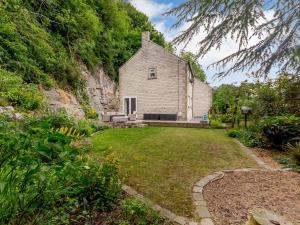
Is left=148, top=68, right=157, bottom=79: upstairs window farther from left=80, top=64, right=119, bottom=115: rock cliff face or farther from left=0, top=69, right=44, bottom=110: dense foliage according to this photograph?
left=0, top=69, right=44, bottom=110: dense foliage

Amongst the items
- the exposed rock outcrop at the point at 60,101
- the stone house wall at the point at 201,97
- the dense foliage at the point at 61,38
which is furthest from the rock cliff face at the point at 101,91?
the stone house wall at the point at 201,97

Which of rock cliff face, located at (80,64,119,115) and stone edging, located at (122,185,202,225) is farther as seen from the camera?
rock cliff face, located at (80,64,119,115)

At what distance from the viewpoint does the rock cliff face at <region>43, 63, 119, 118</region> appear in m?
11.9

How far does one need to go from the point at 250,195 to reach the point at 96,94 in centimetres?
1524

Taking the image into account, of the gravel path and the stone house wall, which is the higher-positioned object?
the stone house wall

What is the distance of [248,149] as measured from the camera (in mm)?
7809

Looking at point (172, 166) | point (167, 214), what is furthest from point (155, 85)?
point (167, 214)

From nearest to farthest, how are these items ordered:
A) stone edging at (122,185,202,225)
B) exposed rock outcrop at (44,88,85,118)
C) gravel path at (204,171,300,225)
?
→ stone edging at (122,185,202,225) → gravel path at (204,171,300,225) → exposed rock outcrop at (44,88,85,118)

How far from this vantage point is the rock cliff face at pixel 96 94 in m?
11.9

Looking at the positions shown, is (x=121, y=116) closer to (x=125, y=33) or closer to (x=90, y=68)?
(x=90, y=68)

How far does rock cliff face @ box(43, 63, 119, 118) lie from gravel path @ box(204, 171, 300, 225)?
915 centimetres

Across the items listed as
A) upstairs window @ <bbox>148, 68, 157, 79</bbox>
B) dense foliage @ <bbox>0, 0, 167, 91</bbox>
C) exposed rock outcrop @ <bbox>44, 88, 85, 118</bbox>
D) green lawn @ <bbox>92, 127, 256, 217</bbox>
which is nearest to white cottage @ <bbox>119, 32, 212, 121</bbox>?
upstairs window @ <bbox>148, 68, 157, 79</bbox>

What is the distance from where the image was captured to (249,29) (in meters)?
4.46

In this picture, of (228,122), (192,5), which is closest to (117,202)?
(192,5)
